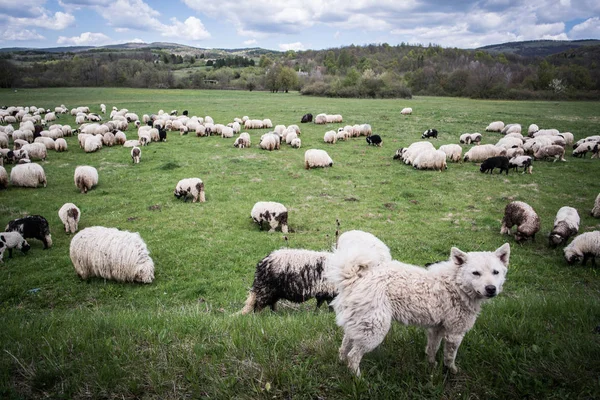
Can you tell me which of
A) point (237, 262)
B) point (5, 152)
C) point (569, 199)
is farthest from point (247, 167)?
point (569, 199)

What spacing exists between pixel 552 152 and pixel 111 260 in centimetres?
2985

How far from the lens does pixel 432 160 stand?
2250 centimetres

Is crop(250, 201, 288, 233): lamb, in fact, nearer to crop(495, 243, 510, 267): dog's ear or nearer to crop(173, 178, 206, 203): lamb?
crop(173, 178, 206, 203): lamb

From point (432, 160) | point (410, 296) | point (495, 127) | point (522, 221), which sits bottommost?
point (522, 221)

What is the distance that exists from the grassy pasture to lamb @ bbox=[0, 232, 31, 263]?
48 cm

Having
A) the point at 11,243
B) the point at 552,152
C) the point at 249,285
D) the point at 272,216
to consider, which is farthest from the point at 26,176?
the point at 552,152

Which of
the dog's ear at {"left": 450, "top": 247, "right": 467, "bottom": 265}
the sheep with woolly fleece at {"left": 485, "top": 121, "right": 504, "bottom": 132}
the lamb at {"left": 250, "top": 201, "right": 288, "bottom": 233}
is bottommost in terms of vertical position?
the lamb at {"left": 250, "top": 201, "right": 288, "bottom": 233}

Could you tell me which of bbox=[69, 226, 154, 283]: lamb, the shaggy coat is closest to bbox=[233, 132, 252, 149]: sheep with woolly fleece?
bbox=[69, 226, 154, 283]: lamb

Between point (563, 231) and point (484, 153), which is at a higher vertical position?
point (484, 153)

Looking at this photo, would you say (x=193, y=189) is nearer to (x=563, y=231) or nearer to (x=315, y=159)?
(x=315, y=159)

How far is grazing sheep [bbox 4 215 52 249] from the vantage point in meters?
11.9

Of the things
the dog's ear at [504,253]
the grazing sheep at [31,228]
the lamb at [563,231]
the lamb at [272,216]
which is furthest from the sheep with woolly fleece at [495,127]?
the grazing sheep at [31,228]

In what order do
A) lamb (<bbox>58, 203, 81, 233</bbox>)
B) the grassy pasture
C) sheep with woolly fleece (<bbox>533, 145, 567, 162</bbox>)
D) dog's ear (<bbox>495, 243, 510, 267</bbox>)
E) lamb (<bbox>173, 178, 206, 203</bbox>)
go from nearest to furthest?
1. the grassy pasture
2. dog's ear (<bbox>495, 243, 510, 267</bbox>)
3. lamb (<bbox>58, 203, 81, 233</bbox>)
4. lamb (<bbox>173, 178, 206, 203</bbox>)
5. sheep with woolly fleece (<bbox>533, 145, 567, 162</bbox>)

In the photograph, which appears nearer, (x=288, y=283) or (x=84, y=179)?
(x=288, y=283)
